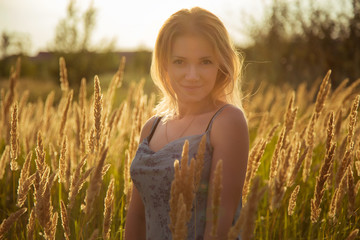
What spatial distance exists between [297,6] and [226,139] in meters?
7.92

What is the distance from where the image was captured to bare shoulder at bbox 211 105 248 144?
56.9 inches

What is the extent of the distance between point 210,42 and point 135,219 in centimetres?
90

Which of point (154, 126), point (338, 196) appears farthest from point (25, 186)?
point (338, 196)

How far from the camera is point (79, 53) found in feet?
49.2

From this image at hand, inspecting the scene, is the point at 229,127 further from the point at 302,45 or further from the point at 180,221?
the point at 302,45

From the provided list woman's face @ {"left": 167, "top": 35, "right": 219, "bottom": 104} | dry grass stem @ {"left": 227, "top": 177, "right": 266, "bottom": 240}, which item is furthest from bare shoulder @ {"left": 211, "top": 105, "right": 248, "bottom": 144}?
dry grass stem @ {"left": 227, "top": 177, "right": 266, "bottom": 240}

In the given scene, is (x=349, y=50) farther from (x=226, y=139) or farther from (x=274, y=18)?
(x=226, y=139)

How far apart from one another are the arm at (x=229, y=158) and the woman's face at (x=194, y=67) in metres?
0.17

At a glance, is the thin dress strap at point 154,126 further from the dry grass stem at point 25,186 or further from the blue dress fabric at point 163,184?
the dry grass stem at point 25,186

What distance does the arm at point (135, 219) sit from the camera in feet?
5.85

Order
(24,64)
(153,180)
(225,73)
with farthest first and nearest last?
(24,64)
(225,73)
(153,180)

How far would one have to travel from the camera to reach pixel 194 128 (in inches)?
64.8

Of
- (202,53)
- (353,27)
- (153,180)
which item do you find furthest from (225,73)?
(353,27)

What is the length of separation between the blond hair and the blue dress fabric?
0.25 metres
